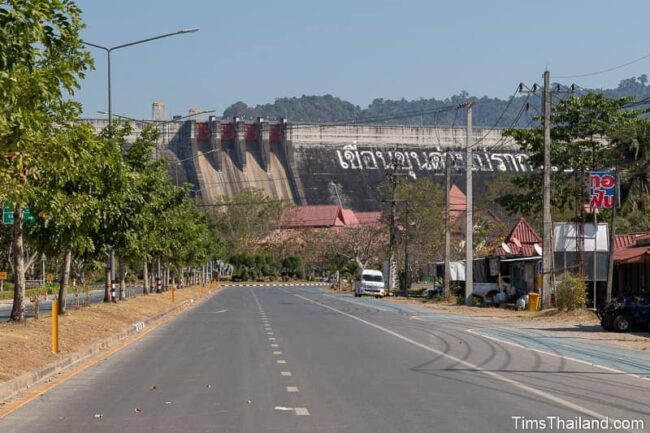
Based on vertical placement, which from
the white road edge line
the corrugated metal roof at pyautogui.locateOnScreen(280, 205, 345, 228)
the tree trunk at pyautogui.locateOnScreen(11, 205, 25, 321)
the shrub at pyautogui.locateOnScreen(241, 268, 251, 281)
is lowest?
the shrub at pyautogui.locateOnScreen(241, 268, 251, 281)

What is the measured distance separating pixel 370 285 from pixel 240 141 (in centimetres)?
8391

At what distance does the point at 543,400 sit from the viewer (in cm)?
1460

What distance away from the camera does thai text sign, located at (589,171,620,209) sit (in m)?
41.0

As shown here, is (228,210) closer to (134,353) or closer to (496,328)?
(496,328)

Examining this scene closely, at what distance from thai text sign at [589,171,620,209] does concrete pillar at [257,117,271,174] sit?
122886 millimetres

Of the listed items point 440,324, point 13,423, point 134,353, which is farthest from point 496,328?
point 13,423

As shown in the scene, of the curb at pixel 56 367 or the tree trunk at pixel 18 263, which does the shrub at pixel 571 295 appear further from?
the tree trunk at pixel 18 263

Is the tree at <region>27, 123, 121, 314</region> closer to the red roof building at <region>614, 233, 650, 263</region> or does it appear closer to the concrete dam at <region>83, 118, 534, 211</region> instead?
the red roof building at <region>614, 233, 650, 263</region>

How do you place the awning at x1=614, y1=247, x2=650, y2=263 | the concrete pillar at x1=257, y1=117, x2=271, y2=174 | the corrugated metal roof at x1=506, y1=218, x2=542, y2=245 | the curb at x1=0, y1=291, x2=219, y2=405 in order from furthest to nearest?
the concrete pillar at x1=257, y1=117, x2=271, y2=174
the corrugated metal roof at x1=506, y1=218, x2=542, y2=245
the awning at x1=614, y1=247, x2=650, y2=263
the curb at x1=0, y1=291, x2=219, y2=405

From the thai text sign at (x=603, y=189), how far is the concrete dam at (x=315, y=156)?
382 feet

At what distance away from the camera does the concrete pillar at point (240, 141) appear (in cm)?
16175

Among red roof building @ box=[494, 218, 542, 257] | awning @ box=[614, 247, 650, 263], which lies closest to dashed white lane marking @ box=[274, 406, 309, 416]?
awning @ box=[614, 247, 650, 263]

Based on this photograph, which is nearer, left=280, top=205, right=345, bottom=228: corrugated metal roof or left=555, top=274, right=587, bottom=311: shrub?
left=555, top=274, right=587, bottom=311: shrub

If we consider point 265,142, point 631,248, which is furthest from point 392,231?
point 265,142
